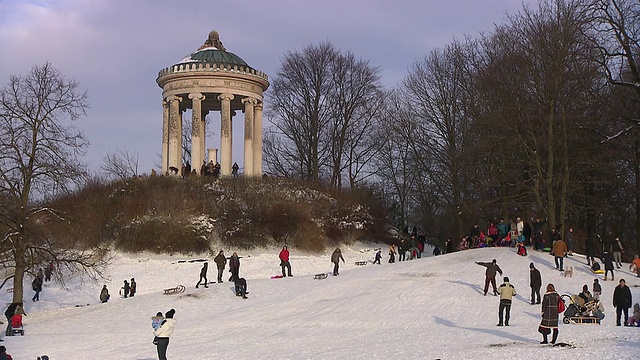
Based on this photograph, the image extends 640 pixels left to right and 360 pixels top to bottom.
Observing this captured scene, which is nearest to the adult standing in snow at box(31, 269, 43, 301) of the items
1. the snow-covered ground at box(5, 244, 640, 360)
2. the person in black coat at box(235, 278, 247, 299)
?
the snow-covered ground at box(5, 244, 640, 360)

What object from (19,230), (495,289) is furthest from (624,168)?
(19,230)

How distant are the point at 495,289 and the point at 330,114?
3037 cm

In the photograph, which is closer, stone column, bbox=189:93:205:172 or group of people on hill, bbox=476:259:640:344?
group of people on hill, bbox=476:259:640:344

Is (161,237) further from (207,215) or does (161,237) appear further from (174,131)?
(174,131)

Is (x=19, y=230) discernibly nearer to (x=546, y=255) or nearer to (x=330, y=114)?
(x=546, y=255)

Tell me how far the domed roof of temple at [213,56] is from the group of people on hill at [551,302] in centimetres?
2549

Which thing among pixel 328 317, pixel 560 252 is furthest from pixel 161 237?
pixel 560 252

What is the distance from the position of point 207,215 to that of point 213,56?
1139cm

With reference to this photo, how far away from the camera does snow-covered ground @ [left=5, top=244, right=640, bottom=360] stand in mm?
17062

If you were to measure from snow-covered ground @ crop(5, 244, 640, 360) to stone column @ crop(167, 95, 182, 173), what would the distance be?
11.0 m

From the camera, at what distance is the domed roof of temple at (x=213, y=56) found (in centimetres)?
4616

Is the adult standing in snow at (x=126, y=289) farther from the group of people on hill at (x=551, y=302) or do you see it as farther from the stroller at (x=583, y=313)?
the stroller at (x=583, y=313)

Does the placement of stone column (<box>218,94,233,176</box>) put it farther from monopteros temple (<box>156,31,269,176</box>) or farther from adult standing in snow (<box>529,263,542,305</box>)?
adult standing in snow (<box>529,263,542,305</box>)

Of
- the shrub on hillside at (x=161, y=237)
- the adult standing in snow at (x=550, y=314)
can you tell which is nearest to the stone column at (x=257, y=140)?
the shrub on hillside at (x=161, y=237)
